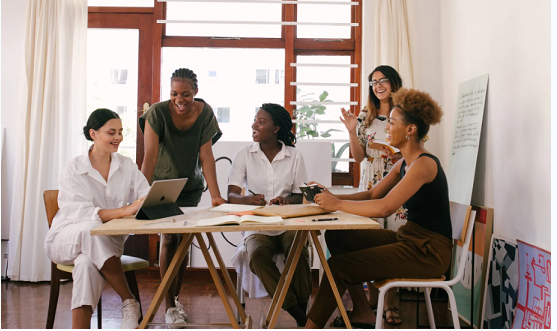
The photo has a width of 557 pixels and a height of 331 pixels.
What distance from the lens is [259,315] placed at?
3.20m

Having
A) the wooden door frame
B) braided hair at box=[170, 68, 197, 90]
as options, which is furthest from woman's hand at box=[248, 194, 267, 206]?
the wooden door frame

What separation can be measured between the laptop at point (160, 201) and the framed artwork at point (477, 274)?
5.47 ft

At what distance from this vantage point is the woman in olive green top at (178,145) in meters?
2.80

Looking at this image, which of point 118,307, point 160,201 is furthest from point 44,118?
point 160,201

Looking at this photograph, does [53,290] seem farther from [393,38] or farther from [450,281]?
[393,38]

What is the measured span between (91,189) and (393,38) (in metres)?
2.74

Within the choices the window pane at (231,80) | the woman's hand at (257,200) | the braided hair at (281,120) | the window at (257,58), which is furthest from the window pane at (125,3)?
the woman's hand at (257,200)

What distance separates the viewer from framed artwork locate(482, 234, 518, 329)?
8.39 feet

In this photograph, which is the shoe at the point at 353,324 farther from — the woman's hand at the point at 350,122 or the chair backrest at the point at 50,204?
the chair backrest at the point at 50,204

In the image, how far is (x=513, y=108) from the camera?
8.73ft

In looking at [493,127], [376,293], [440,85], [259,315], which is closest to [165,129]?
[259,315]

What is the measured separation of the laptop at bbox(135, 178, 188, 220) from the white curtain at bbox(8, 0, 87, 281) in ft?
7.30

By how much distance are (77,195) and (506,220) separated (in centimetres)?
240

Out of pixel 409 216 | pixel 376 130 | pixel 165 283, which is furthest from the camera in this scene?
pixel 376 130
